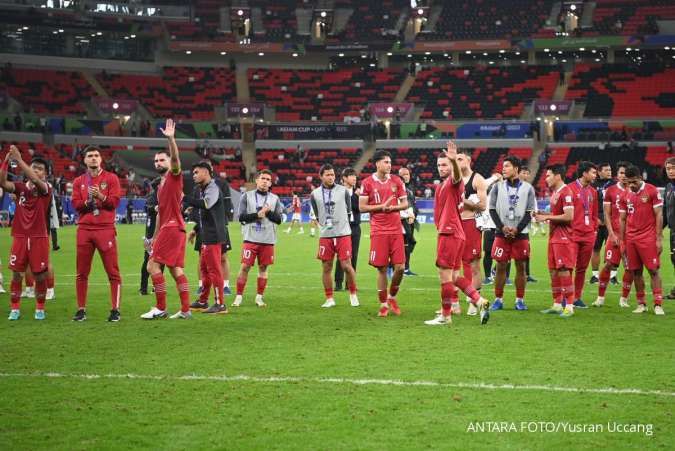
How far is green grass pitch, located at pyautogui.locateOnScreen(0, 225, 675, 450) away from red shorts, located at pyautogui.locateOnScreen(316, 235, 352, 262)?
902mm

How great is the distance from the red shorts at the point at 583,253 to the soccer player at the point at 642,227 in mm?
583

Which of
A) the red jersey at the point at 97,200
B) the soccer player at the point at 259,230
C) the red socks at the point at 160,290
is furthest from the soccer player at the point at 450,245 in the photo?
the red jersey at the point at 97,200

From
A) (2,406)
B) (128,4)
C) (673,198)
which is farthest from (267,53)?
(2,406)

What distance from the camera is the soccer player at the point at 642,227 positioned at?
43.6 ft

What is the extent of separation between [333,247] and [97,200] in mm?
4067

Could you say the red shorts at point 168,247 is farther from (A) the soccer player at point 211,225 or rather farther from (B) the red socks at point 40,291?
(B) the red socks at point 40,291

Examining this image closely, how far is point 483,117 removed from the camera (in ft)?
214

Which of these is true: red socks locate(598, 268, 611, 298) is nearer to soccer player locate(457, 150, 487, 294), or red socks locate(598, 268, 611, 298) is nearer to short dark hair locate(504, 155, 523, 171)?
soccer player locate(457, 150, 487, 294)

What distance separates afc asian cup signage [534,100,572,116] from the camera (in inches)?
2467

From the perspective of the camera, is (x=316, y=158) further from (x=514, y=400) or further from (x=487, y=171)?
(x=514, y=400)

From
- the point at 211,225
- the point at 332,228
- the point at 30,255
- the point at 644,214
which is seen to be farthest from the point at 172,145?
the point at 644,214

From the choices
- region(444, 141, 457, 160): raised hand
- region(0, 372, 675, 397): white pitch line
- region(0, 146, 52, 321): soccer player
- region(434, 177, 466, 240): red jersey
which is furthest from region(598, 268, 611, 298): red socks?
region(0, 146, 52, 321): soccer player

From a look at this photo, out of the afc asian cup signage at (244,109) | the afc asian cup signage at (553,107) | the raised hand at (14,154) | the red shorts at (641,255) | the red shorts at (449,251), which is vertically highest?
the afc asian cup signage at (244,109)

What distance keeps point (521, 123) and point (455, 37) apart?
10075mm
